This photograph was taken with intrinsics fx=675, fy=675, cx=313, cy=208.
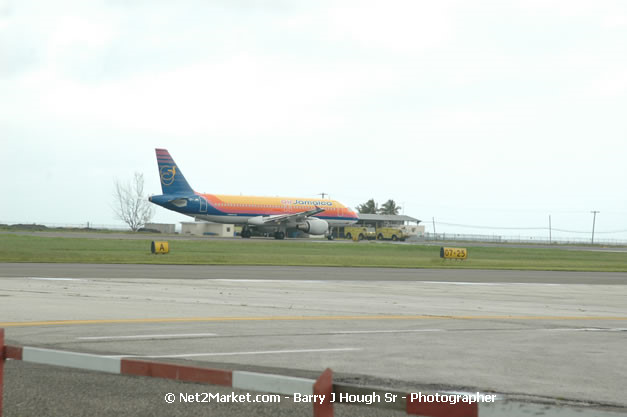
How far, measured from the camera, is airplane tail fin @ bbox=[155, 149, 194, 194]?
7062 centimetres

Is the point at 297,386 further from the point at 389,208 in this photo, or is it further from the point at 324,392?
the point at 389,208

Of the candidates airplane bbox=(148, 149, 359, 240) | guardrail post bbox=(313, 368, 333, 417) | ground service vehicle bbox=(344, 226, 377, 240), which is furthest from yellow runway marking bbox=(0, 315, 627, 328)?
ground service vehicle bbox=(344, 226, 377, 240)

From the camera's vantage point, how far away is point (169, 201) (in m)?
70.0

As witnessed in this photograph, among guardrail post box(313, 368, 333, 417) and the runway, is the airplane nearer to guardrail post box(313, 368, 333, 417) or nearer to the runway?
the runway

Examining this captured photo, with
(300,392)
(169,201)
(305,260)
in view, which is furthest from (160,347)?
(169,201)

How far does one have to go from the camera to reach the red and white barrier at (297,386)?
322 centimetres

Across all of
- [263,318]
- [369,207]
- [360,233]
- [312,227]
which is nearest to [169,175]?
[312,227]

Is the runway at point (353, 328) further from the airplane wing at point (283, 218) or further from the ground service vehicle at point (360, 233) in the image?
the ground service vehicle at point (360, 233)

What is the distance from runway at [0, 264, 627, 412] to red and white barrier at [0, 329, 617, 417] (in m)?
3.48

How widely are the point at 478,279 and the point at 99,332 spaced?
18.4 meters

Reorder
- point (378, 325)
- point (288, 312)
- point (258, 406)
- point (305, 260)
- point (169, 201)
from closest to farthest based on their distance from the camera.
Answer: point (258, 406), point (378, 325), point (288, 312), point (305, 260), point (169, 201)

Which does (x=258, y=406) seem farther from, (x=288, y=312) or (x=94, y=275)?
(x=94, y=275)

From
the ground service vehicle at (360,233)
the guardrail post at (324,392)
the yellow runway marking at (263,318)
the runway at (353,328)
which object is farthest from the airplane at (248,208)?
the guardrail post at (324,392)

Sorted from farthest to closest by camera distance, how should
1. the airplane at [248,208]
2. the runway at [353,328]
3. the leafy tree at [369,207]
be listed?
the leafy tree at [369,207]
the airplane at [248,208]
the runway at [353,328]
